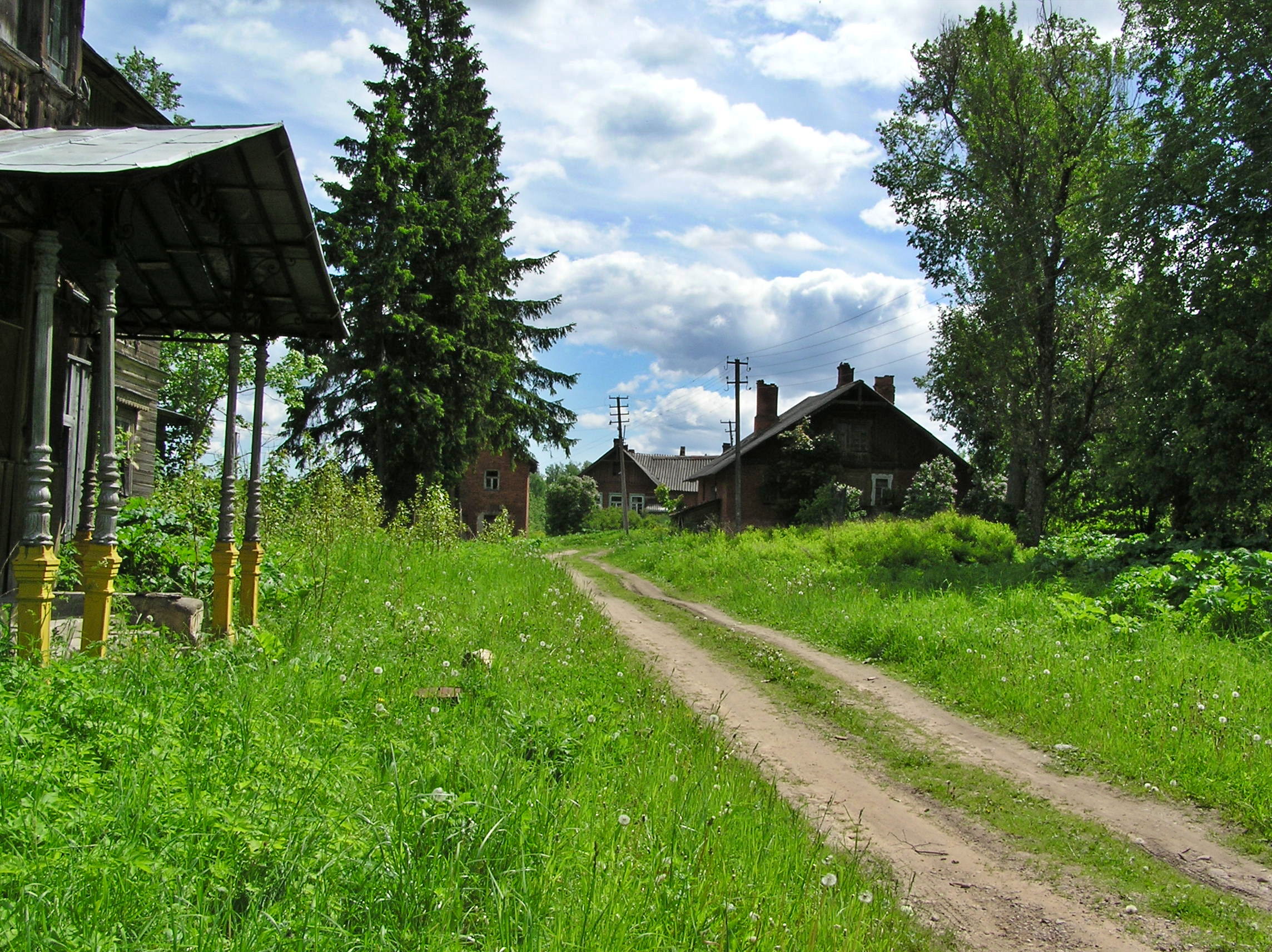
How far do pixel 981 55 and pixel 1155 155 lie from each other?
33.6 ft

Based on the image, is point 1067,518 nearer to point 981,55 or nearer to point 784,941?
point 981,55

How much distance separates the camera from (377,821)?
3371 millimetres

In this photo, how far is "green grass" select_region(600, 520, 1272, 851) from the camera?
608 cm

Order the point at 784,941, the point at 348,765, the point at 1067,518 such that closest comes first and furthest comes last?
the point at 784,941 → the point at 348,765 → the point at 1067,518

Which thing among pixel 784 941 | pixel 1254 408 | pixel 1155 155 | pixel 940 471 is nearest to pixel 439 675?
pixel 784 941

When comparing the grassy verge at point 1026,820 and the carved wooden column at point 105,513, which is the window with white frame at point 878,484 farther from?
the carved wooden column at point 105,513

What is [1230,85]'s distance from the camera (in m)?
17.8

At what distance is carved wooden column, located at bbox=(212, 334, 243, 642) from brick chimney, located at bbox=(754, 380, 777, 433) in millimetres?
42960

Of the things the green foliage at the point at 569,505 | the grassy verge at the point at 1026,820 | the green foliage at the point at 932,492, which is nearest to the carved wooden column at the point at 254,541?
the grassy verge at the point at 1026,820

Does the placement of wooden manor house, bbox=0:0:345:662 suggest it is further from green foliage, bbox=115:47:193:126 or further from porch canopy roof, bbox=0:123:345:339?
green foliage, bbox=115:47:193:126

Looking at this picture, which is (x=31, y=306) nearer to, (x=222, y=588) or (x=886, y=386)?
(x=222, y=588)

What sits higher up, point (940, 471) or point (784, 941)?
point (940, 471)

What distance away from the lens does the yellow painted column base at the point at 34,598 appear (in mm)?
4770

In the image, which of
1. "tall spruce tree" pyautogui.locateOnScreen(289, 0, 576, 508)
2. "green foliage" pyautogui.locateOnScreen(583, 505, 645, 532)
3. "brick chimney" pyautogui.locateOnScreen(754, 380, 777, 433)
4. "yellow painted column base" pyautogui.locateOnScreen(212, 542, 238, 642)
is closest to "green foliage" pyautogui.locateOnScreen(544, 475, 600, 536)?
"green foliage" pyautogui.locateOnScreen(583, 505, 645, 532)
